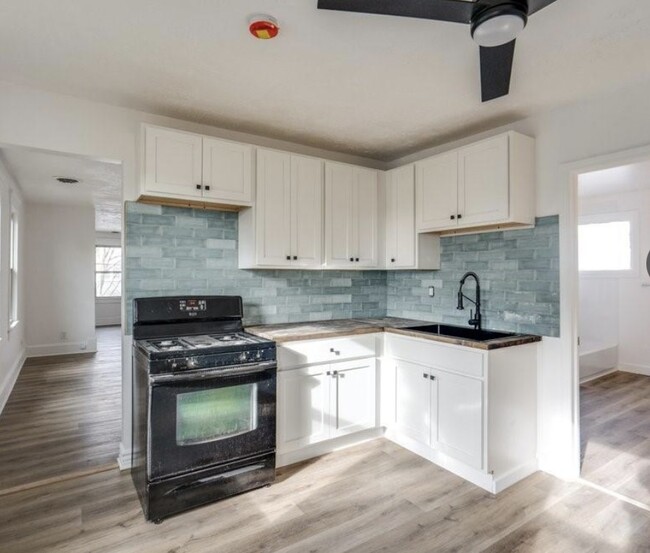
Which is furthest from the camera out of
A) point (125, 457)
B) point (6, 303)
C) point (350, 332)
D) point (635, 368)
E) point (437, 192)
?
point (635, 368)

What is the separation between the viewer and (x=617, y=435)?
131 inches

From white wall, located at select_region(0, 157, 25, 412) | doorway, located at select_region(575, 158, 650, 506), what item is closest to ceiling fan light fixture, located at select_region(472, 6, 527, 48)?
doorway, located at select_region(575, 158, 650, 506)

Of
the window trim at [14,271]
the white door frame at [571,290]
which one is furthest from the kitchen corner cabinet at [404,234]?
the window trim at [14,271]

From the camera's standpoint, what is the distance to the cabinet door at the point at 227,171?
278cm

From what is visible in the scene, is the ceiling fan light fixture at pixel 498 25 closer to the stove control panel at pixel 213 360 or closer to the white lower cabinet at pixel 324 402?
the stove control panel at pixel 213 360

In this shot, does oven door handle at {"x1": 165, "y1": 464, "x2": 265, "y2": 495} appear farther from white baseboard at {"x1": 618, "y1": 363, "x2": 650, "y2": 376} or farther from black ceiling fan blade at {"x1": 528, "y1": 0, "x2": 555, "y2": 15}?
white baseboard at {"x1": 618, "y1": 363, "x2": 650, "y2": 376}

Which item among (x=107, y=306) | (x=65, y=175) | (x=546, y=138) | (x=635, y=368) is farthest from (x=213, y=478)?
(x=107, y=306)

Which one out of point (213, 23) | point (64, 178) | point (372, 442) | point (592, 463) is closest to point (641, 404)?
point (592, 463)

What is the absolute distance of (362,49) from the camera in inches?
79.7

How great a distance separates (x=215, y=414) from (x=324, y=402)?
2.79ft

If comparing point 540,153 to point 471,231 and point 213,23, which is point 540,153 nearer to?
point 471,231

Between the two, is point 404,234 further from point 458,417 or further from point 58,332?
point 58,332

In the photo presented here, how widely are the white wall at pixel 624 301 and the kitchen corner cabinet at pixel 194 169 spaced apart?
5147mm

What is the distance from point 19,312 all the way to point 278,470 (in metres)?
4.90
